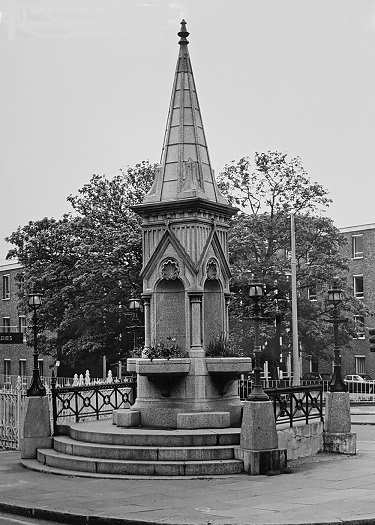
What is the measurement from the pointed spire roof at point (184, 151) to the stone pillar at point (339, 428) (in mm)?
5086

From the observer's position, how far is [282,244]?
1666 inches

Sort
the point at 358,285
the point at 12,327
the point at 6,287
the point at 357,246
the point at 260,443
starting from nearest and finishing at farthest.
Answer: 1. the point at 260,443
2. the point at 357,246
3. the point at 358,285
4. the point at 12,327
5. the point at 6,287

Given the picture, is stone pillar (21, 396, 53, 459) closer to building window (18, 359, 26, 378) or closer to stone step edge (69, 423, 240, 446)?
stone step edge (69, 423, 240, 446)

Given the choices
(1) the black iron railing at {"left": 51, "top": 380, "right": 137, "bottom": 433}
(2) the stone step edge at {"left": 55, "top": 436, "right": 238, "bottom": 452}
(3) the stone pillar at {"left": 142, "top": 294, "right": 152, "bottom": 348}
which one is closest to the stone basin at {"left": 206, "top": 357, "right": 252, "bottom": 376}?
(3) the stone pillar at {"left": 142, "top": 294, "right": 152, "bottom": 348}

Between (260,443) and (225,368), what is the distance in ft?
8.45

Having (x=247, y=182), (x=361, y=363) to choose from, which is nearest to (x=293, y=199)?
(x=247, y=182)

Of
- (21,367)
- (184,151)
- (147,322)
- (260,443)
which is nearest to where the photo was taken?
(260,443)

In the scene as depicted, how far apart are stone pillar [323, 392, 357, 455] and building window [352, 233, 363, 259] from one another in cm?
4058

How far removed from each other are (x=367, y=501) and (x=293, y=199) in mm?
30879

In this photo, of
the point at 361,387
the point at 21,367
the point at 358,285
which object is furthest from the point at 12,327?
the point at 361,387

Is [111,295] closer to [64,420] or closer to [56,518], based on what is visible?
[64,420]

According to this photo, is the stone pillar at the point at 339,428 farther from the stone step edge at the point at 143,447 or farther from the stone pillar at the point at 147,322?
the stone pillar at the point at 147,322

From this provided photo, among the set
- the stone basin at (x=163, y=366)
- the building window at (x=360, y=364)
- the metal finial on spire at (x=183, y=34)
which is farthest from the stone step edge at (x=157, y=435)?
the building window at (x=360, y=364)

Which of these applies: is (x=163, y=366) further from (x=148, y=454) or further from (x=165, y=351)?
(x=148, y=454)
